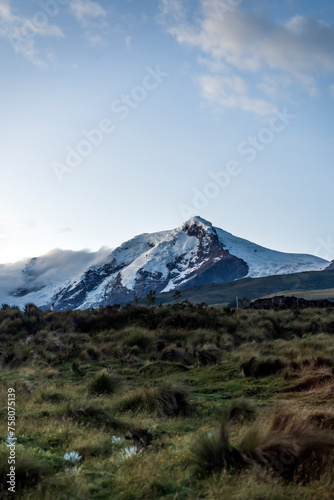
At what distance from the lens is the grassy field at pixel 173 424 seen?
13.6 ft

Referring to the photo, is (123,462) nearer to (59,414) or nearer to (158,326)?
(59,414)

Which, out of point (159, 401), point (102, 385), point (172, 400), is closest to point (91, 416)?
point (159, 401)

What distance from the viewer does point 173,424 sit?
23.1 feet

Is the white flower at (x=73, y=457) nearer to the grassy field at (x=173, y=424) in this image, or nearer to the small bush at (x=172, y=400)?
the grassy field at (x=173, y=424)

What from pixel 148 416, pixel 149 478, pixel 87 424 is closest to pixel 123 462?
pixel 149 478

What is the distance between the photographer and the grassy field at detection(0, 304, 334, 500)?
416 centimetres

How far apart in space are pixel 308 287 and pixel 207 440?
150 meters

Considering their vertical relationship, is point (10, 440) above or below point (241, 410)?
below

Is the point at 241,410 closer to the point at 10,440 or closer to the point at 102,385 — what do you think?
the point at 10,440

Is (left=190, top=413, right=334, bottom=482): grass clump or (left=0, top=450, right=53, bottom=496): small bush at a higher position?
(left=190, top=413, right=334, bottom=482): grass clump

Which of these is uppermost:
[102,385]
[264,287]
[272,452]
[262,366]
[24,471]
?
[264,287]

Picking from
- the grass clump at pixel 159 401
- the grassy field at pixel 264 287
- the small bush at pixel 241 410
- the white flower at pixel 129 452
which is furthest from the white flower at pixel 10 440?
the grassy field at pixel 264 287

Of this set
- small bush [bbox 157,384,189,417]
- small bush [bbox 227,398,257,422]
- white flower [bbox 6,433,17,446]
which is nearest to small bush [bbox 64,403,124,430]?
small bush [bbox 157,384,189,417]

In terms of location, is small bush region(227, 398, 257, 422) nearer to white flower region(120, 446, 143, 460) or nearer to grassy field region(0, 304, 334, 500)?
grassy field region(0, 304, 334, 500)
